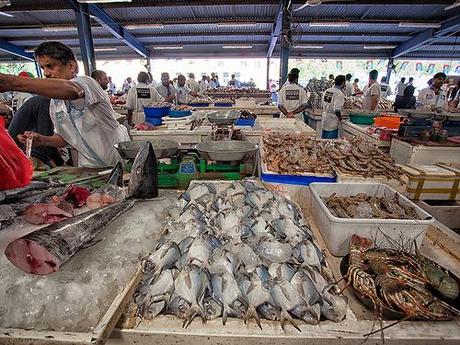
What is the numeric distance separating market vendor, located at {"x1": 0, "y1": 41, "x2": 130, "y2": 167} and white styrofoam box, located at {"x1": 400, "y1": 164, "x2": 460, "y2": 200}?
3.56 meters

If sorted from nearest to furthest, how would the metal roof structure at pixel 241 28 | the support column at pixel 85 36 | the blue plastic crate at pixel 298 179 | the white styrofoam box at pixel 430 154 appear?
1. the blue plastic crate at pixel 298 179
2. the white styrofoam box at pixel 430 154
3. the support column at pixel 85 36
4. the metal roof structure at pixel 241 28

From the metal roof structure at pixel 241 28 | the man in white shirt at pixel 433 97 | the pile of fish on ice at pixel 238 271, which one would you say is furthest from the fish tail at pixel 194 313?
the metal roof structure at pixel 241 28

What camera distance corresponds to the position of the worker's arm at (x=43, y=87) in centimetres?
172

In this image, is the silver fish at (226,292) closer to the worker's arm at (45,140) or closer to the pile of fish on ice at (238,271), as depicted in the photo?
the pile of fish on ice at (238,271)

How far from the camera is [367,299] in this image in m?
1.38

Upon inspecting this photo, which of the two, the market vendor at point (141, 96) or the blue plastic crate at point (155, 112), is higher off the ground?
the market vendor at point (141, 96)

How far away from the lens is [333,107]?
305 inches

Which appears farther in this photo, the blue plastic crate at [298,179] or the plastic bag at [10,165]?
the blue plastic crate at [298,179]

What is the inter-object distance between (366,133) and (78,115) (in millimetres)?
5078

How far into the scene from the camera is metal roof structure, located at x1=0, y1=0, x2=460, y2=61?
11.6m

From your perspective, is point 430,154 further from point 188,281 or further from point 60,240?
point 60,240

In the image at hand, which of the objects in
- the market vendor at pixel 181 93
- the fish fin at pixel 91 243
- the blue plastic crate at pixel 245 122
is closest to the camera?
the fish fin at pixel 91 243

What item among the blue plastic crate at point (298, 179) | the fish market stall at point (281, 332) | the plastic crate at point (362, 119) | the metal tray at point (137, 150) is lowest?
the fish market stall at point (281, 332)

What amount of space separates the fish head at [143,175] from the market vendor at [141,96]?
6.44 metres
